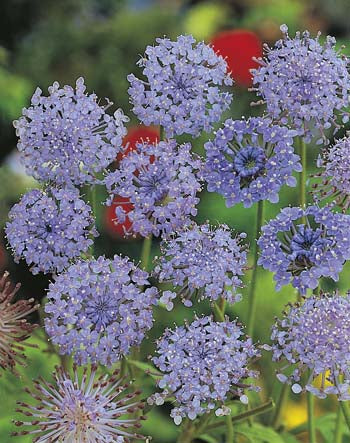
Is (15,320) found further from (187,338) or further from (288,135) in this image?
(288,135)

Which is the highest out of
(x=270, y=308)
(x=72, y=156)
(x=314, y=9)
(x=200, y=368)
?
(x=314, y=9)

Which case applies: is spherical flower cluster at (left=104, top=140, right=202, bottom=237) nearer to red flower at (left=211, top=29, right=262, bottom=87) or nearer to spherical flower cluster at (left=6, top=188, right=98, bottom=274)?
spherical flower cluster at (left=6, top=188, right=98, bottom=274)

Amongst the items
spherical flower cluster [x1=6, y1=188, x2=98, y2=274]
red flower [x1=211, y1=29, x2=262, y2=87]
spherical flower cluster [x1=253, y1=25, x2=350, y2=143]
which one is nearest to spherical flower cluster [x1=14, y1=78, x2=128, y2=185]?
spherical flower cluster [x1=6, y1=188, x2=98, y2=274]

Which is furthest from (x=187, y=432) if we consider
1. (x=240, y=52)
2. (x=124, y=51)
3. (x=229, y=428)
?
(x=124, y=51)

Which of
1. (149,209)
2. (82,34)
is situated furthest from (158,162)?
(82,34)

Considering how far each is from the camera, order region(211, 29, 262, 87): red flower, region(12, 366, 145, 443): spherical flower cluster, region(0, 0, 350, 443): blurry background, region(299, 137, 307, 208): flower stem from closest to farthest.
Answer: region(12, 366, 145, 443): spherical flower cluster, region(299, 137, 307, 208): flower stem, region(0, 0, 350, 443): blurry background, region(211, 29, 262, 87): red flower
